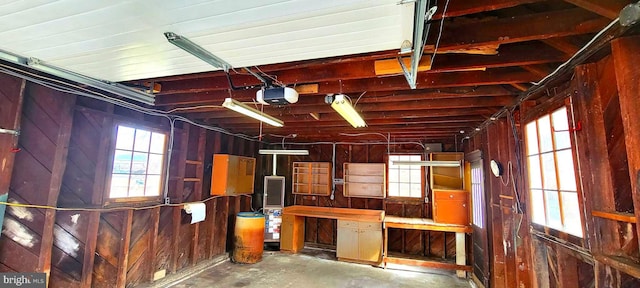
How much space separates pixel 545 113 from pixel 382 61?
4.83 ft

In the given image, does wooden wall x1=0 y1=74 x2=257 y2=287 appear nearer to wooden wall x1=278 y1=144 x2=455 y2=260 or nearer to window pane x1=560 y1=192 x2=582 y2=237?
wooden wall x1=278 y1=144 x2=455 y2=260

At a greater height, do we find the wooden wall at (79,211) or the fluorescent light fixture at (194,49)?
the fluorescent light fixture at (194,49)

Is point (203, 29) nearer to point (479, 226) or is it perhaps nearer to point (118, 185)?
point (118, 185)

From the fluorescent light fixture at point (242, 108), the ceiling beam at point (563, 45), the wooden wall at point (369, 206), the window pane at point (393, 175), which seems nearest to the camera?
the ceiling beam at point (563, 45)

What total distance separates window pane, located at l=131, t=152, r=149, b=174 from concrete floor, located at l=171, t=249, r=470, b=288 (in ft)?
5.77

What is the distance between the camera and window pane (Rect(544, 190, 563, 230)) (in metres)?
2.12

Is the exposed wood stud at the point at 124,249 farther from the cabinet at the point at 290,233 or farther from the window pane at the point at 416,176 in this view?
the window pane at the point at 416,176

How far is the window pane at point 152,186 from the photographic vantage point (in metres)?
3.82

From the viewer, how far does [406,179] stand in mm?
5941

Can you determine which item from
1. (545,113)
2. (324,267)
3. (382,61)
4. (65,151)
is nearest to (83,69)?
(65,151)

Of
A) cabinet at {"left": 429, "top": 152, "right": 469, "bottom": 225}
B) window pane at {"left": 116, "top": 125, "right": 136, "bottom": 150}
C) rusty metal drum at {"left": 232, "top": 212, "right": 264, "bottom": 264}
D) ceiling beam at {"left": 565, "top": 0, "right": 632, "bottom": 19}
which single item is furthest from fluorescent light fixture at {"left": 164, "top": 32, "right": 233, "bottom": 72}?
cabinet at {"left": 429, "top": 152, "right": 469, "bottom": 225}

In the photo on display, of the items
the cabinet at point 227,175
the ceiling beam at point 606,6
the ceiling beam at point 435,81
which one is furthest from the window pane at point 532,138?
the cabinet at point 227,175

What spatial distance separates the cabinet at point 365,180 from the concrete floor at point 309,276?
156cm

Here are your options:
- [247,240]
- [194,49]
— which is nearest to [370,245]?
[247,240]
